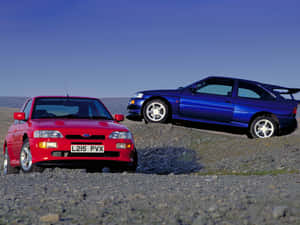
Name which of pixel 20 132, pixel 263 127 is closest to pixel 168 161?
pixel 263 127

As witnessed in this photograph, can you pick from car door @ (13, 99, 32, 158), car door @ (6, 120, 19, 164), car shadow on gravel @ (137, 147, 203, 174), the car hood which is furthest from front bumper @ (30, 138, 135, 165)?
car shadow on gravel @ (137, 147, 203, 174)

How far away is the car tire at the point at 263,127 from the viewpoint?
14.1 m

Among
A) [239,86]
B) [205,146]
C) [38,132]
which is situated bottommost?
[205,146]

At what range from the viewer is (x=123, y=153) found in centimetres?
816

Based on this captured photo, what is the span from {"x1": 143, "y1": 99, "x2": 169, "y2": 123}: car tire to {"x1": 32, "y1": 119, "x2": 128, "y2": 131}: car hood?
19.3 ft

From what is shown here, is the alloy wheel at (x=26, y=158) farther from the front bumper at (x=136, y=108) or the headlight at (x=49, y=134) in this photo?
the front bumper at (x=136, y=108)

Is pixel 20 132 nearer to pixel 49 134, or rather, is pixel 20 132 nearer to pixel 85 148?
pixel 49 134

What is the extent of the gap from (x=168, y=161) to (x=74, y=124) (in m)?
6.76

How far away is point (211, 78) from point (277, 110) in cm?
228

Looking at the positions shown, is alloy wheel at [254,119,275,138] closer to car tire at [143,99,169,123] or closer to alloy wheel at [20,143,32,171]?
car tire at [143,99,169,123]

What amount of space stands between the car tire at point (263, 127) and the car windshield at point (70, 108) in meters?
6.50

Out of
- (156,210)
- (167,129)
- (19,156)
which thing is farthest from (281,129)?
(156,210)

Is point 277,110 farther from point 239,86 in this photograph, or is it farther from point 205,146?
point 205,146

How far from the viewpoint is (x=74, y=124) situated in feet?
26.7
